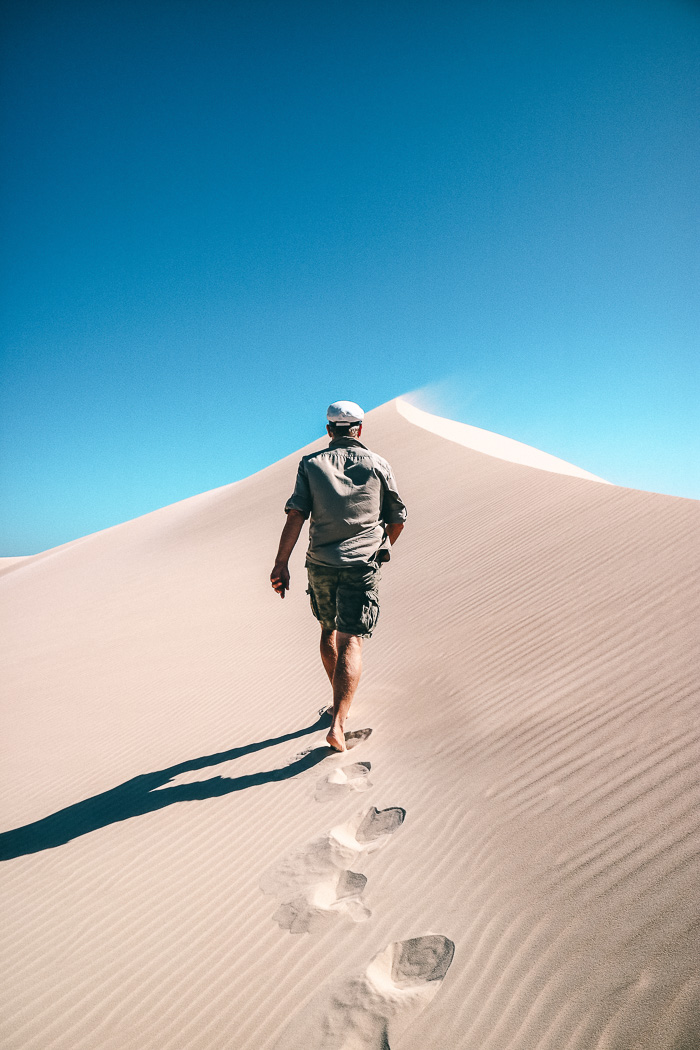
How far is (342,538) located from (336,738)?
125 cm

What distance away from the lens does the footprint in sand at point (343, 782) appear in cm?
291

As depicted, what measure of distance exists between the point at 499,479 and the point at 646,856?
918 centimetres

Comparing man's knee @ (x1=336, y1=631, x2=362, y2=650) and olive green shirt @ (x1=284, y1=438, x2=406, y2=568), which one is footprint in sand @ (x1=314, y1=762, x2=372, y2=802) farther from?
olive green shirt @ (x1=284, y1=438, x2=406, y2=568)

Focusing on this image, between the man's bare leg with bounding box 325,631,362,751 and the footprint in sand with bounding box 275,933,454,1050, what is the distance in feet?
4.94

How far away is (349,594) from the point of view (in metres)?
3.32

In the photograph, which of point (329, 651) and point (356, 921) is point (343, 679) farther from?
point (356, 921)

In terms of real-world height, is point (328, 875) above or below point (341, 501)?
below

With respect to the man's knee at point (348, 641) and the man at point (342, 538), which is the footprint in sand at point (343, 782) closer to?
the man at point (342, 538)

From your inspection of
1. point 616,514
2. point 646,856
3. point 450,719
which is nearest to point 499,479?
point 616,514

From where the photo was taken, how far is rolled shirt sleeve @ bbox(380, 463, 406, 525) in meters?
3.43

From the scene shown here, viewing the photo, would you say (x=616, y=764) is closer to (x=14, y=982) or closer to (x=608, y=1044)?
(x=608, y=1044)

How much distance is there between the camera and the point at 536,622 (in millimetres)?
4727

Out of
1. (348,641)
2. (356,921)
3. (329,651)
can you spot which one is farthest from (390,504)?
(356,921)

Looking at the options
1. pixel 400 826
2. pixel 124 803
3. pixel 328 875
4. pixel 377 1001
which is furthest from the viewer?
pixel 124 803
